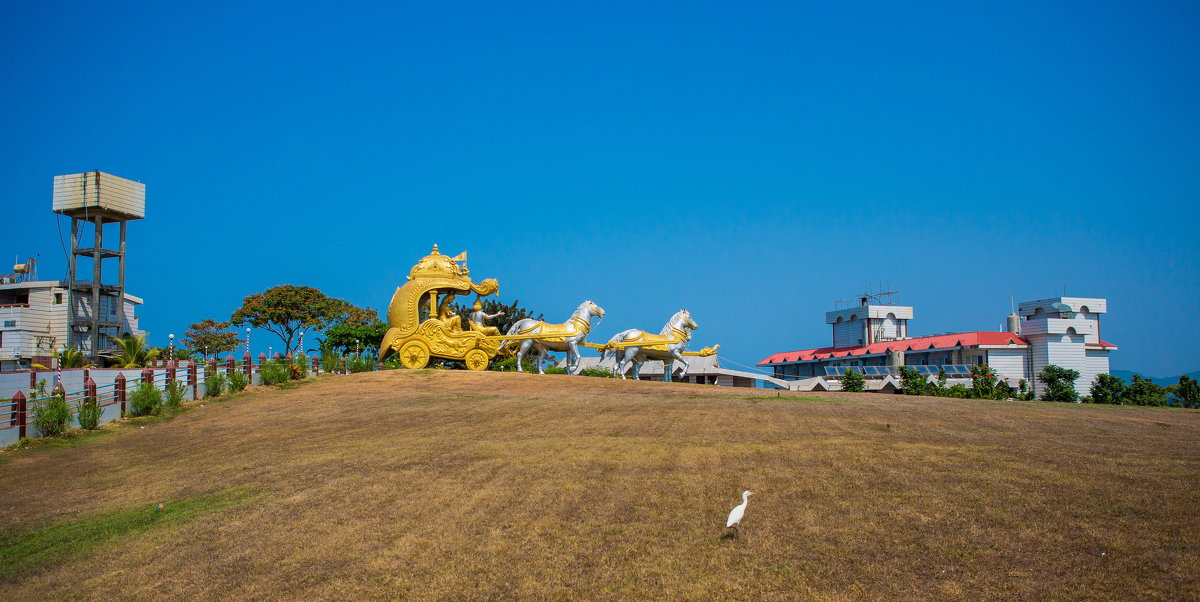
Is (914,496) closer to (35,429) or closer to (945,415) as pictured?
(945,415)

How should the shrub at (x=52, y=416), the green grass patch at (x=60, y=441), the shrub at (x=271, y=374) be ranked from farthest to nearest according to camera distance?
the shrub at (x=271, y=374) → the shrub at (x=52, y=416) → the green grass patch at (x=60, y=441)

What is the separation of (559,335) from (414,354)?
5817mm

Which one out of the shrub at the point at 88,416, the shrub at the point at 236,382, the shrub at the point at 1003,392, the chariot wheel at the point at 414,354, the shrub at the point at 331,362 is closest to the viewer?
the shrub at the point at 88,416

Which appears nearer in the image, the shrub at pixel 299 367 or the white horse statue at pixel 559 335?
the shrub at pixel 299 367

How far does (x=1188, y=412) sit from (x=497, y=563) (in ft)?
64.0

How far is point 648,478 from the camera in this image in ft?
35.5

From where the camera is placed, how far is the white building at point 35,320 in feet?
139

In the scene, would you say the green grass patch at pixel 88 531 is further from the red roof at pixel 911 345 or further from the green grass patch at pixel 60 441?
the red roof at pixel 911 345

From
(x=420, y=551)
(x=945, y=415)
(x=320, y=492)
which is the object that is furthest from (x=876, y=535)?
(x=945, y=415)

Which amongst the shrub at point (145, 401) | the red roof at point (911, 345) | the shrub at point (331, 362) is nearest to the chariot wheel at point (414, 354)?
the shrub at point (331, 362)

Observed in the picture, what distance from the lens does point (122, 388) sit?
64.0 ft

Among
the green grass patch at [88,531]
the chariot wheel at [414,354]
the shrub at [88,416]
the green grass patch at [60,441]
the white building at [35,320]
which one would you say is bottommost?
the green grass patch at [88,531]

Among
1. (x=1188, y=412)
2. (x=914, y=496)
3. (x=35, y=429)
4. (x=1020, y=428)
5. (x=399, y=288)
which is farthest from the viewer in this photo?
(x=399, y=288)

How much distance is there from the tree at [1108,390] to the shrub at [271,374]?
1178 inches
